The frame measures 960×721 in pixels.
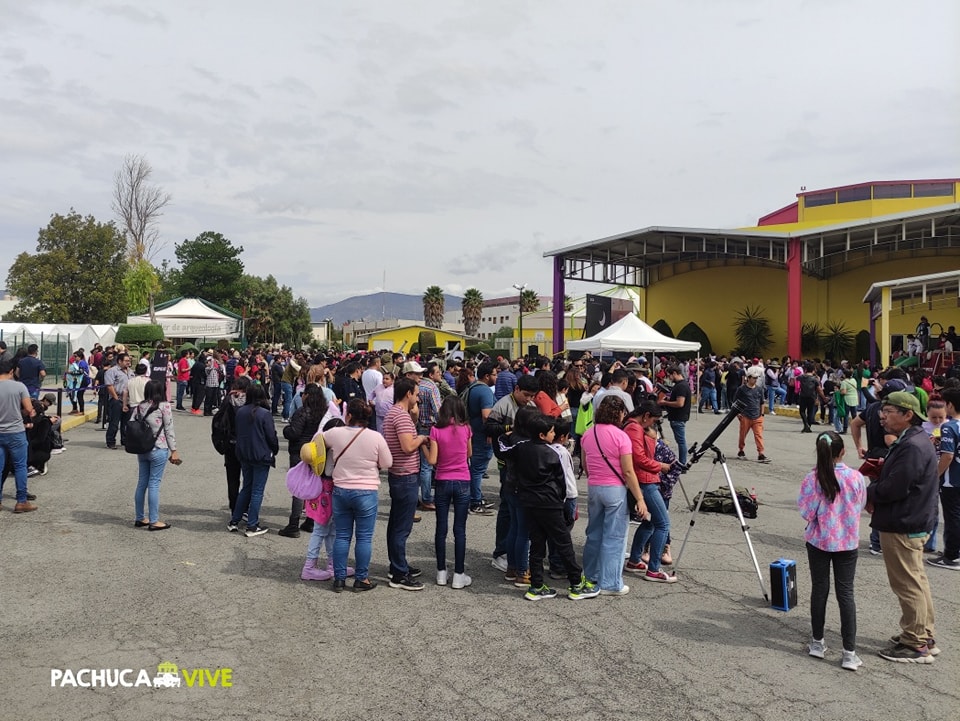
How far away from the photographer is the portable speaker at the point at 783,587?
5.42 metres

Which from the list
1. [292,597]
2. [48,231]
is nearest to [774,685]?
[292,597]

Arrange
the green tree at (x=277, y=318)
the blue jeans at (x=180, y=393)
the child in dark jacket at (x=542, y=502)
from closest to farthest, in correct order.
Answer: the child in dark jacket at (x=542, y=502)
the blue jeans at (x=180, y=393)
the green tree at (x=277, y=318)

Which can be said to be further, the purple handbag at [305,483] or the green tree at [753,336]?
the green tree at [753,336]

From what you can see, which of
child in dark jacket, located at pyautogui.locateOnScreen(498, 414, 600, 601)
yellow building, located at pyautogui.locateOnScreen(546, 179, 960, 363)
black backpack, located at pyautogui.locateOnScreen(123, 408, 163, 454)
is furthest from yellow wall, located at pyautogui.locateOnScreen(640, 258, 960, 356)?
black backpack, located at pyautogui.locateOnScreen(123, 408, 163, 454)

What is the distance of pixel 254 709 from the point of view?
3.94m

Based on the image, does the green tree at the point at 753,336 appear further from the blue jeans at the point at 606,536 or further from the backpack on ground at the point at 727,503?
the blue jeans at the point at 606,536

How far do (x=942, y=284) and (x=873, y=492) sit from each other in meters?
24.4

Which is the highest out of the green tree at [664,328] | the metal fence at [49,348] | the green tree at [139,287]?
the green tree at [139,287]

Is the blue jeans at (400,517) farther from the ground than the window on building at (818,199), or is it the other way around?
the window on building at (818,199)

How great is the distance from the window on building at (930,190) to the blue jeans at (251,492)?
43.8 meters

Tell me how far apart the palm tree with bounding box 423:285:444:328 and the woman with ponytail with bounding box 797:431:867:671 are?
79016 millimetres

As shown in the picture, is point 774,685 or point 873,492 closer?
point 774,685

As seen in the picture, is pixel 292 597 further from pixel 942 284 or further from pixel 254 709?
pixel 942 284

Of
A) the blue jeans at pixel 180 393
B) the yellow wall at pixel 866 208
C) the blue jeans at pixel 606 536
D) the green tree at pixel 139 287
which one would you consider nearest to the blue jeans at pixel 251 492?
the blue jeans at pixel 606 536
